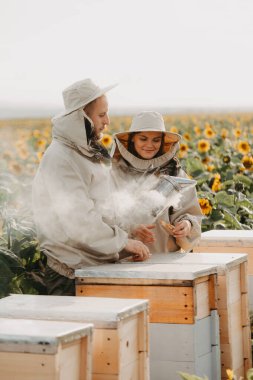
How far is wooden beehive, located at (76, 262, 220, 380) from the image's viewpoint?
431 centimetres

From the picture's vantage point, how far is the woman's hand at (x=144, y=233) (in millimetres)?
5055

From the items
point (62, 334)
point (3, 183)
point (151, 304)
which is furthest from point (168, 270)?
point (3, 183)

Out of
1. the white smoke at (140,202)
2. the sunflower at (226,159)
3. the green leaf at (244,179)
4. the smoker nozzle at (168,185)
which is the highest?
the sunflower at (226,159)

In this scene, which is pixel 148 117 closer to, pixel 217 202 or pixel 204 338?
pixel 204 338

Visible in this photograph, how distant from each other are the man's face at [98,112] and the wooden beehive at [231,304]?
28.6 inches

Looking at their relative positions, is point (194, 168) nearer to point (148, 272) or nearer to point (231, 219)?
point (231, 219)

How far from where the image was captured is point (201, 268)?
4488mm

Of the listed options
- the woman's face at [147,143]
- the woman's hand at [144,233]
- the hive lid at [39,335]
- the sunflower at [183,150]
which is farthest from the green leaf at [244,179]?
the hive lid at [39,335]

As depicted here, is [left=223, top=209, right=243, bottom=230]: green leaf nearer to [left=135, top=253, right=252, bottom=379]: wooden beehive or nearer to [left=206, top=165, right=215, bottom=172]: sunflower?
[left=206, top=165, right=215, bottom=172]: sunflower

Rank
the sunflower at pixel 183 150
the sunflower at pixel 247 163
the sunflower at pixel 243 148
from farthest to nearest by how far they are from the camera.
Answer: the sunflower at pixel 243 148
the sunflower at pixel 183 150
the sunflower at pixel 247 163

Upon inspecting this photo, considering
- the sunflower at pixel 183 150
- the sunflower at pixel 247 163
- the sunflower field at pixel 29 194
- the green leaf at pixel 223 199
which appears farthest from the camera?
the sunflower at pixel 183 150

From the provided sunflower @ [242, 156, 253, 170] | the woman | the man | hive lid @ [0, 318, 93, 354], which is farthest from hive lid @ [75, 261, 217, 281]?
sunflower @ [242, 156, 253, 170]

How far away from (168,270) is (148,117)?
136 cm

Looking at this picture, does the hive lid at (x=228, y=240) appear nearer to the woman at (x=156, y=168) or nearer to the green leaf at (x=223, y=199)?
the woman at (x=156, y=168)
